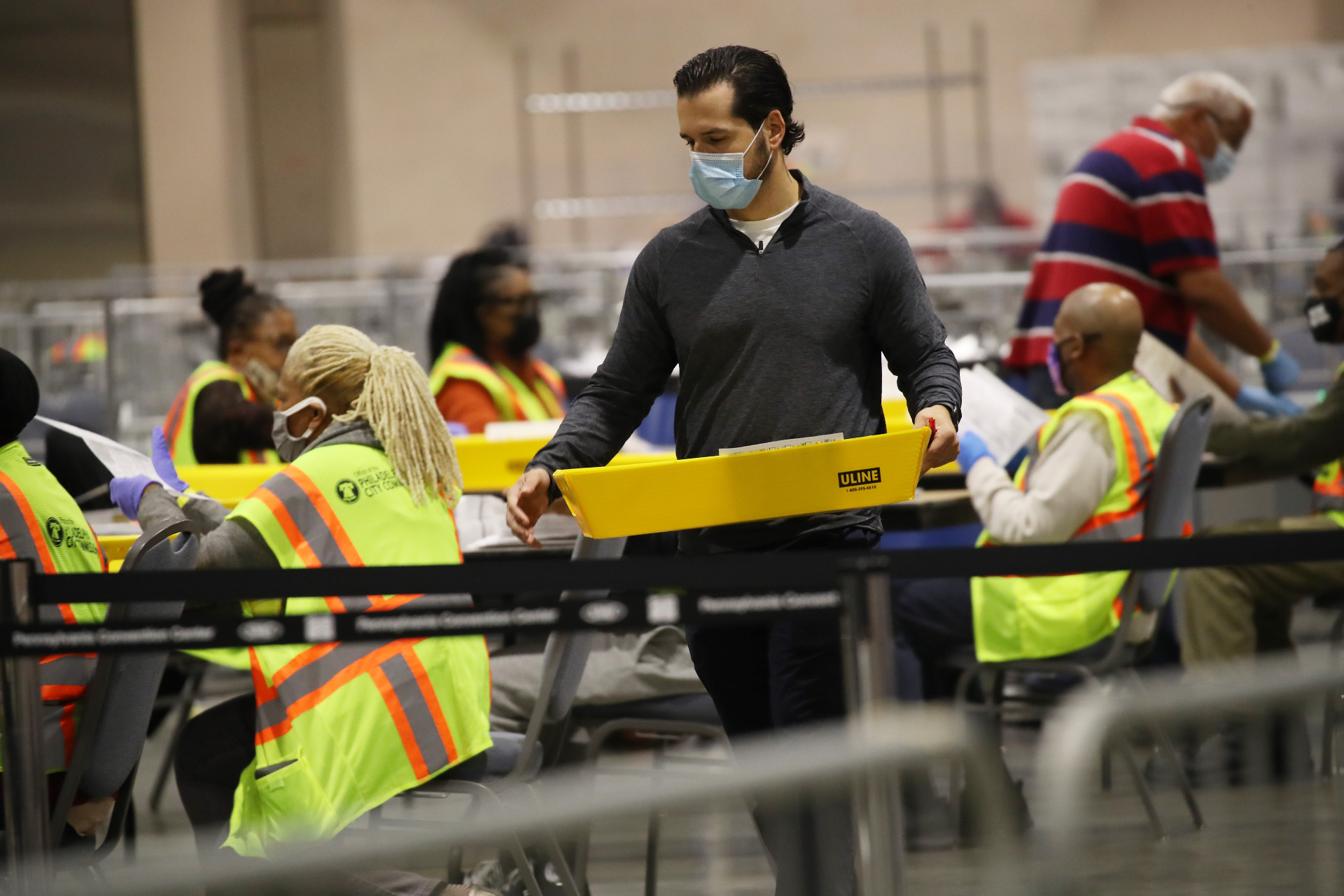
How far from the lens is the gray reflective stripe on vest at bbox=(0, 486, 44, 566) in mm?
2520

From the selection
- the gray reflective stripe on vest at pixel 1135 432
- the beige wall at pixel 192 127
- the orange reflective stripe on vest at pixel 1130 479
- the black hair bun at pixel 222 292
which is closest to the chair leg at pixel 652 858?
the orange reflective stripe on vest at pixel 1130 479

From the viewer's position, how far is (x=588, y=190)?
1434 cm

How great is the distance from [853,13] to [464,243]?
4.39 meters

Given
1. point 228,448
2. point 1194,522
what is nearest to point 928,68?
point 1194,522

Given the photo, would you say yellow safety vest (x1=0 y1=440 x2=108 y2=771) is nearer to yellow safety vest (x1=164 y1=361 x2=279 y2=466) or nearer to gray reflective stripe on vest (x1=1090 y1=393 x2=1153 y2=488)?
yellow safety vest (x1=164 y1=361 x2=279 y2=466)

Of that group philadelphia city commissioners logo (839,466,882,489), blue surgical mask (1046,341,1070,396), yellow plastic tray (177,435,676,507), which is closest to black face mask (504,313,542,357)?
yellow plastic tray (177,435,676,507)

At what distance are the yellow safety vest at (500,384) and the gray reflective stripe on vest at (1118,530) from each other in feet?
6.23

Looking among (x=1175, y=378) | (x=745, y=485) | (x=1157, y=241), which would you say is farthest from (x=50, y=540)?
(x=1157, y=241)

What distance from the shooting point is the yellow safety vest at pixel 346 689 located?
248cm

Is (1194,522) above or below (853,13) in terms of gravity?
below

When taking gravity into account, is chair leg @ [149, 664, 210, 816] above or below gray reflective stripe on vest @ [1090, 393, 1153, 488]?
below

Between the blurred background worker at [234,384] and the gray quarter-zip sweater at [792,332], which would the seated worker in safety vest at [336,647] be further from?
the blurred background worker at [234,384]

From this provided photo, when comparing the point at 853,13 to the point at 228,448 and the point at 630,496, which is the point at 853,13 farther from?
the point at 630,496

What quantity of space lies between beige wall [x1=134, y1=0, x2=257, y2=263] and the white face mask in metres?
11.5
